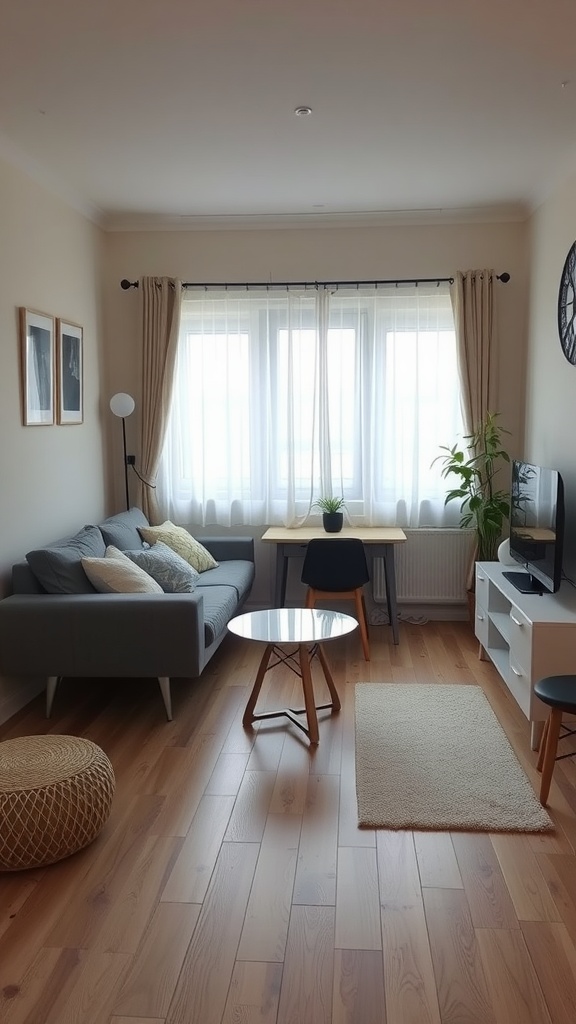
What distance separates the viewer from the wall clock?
13.1 ft

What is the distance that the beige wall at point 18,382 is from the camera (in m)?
3.82

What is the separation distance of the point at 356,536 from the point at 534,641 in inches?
73.6

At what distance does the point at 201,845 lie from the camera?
262 centimetres

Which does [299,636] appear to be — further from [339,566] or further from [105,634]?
[339,566]

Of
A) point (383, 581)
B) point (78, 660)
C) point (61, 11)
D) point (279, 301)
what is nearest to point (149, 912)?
point (78, 660)

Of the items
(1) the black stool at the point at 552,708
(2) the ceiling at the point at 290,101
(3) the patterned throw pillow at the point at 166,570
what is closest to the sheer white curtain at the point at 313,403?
(2) the ceiling at the point at 290,101

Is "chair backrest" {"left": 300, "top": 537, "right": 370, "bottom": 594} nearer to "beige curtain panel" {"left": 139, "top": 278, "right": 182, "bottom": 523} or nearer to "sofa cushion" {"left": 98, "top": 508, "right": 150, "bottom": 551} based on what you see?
"sofa cushion" {"left": 98, "top": 508, "right": 150, "bottom": 551}

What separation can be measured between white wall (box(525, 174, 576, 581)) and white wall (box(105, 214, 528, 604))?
0.64ft

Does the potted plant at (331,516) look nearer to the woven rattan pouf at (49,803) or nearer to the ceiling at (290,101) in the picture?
the ceiling at (290,101)

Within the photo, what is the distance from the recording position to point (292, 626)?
3.63 meters

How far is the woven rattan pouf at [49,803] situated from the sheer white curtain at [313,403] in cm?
293

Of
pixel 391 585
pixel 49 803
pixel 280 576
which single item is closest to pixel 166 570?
pixel 280 576

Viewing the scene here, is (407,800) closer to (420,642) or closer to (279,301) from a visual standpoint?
(420,642)

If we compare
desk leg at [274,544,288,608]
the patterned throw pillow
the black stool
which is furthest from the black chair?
the black stool
